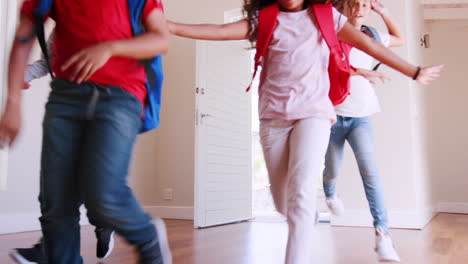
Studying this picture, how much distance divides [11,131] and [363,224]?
3424 mm

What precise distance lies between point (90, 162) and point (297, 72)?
0.77 metres

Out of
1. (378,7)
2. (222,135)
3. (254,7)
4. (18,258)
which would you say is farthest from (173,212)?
(254,7)

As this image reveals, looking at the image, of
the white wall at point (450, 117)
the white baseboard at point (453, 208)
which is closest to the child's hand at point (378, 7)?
the white wall at point (450, 117)

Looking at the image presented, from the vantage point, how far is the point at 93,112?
116 cm

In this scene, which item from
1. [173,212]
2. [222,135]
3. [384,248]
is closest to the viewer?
[384,248]

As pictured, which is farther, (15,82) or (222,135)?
(222,135)

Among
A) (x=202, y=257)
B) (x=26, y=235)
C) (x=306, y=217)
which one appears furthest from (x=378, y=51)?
(x=26, y=235)

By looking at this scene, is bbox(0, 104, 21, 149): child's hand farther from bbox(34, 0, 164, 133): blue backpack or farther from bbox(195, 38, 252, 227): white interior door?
bbox(195, 38, 252, 227): white interior door

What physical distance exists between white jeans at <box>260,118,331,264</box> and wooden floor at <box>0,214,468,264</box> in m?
0.81

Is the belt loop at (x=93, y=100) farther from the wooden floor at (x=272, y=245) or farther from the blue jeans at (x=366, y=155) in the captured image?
the blue jeans at (x=366, y=155)

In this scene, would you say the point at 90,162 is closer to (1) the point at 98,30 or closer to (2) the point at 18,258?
(1) the point at 98,30

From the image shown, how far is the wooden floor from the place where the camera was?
2.29 m

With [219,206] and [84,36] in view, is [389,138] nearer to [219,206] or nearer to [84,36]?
→ [219,206]

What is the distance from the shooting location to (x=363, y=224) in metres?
4.02
